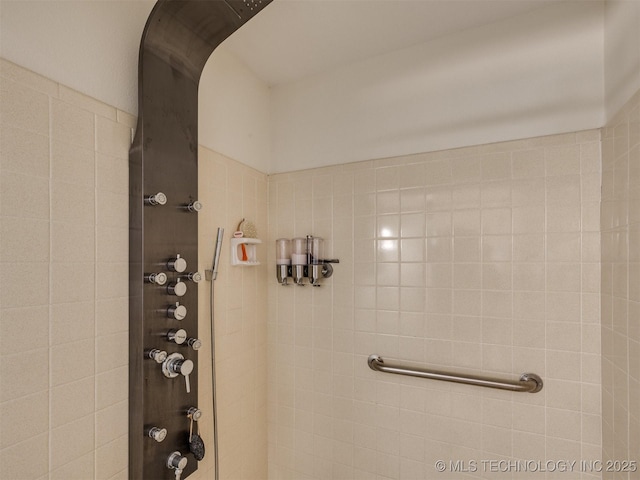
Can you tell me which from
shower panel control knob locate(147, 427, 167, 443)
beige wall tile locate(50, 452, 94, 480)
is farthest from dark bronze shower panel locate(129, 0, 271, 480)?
beige wall tile locate(50, 452, 94, 480)

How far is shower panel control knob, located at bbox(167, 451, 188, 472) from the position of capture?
1.09m

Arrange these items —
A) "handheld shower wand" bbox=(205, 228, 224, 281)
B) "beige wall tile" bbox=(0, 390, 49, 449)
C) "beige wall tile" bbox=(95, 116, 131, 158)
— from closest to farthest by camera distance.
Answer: "beige wall tile" bbox=(0, 390, 49, 449) → "beige wall tile" bbox=(95, 116, 131, 158) → "handheld shower wand" bbox=(205, 228, 224, 281)

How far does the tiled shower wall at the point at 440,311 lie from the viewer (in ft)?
4.08

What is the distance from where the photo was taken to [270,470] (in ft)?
5.87

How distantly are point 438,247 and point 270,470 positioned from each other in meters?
1.48

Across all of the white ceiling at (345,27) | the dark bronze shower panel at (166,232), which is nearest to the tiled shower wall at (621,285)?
the white ceiling at (345,27)

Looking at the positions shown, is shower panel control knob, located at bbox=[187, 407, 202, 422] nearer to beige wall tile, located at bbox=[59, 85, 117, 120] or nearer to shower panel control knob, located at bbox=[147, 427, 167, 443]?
shower panel control knob, located at bbox=[147, 427, 167, 443]

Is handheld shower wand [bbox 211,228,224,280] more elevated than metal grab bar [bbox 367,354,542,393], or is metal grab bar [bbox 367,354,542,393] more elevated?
handheld shower wand [bbox 211,228,224,280]

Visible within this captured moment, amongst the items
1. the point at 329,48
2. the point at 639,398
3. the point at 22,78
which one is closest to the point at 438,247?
the point at 639,398

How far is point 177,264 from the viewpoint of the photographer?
1.11m

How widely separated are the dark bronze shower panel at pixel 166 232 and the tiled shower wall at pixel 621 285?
4.19 feet

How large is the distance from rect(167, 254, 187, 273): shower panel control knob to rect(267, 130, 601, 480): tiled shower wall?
0.72 metres

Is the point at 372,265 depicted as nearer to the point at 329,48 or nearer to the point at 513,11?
the point at 329,48

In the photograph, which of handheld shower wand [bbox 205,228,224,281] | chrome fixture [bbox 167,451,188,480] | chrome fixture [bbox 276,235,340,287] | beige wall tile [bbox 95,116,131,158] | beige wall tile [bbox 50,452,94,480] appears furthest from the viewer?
chrome fixture [bbox 276,235,340,287]
